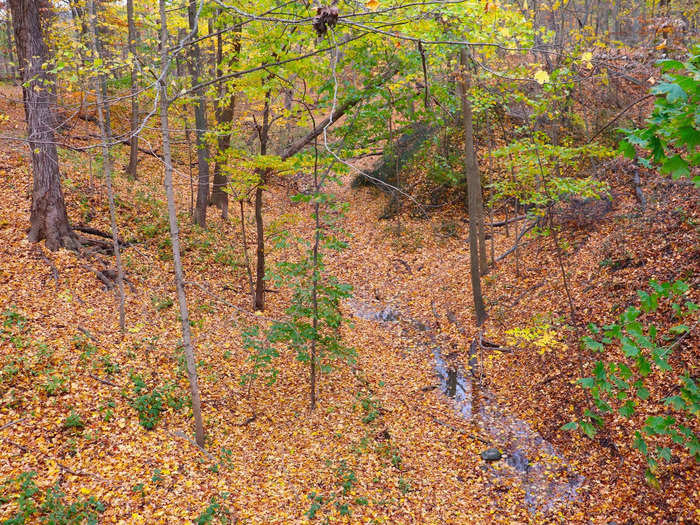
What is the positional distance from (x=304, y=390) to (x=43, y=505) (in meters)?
4.91

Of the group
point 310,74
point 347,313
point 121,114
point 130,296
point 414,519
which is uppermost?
point 310,74

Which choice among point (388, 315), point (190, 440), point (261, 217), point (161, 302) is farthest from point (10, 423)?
point (388, 315)

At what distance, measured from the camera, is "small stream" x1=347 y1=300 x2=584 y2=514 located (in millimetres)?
6270

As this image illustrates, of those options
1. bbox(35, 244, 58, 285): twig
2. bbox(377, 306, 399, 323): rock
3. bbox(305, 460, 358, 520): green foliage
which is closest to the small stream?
bbox(305, 460, 358, 520): green foliage

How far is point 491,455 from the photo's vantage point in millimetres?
7211

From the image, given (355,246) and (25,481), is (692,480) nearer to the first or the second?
(25,481)

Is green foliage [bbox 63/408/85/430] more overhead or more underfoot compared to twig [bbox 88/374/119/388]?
more overhead

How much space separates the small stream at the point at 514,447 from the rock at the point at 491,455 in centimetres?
8

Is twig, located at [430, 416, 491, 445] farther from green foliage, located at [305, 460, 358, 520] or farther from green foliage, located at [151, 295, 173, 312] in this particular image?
green foliage, located at [151, 295, 173, 312]

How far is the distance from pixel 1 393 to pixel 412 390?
7.33 meters

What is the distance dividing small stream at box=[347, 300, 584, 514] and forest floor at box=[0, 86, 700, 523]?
58 millimetres

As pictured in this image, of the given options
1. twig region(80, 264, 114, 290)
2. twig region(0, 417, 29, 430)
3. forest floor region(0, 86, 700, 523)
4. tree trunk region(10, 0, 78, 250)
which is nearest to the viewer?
twig region(0, 417, 29, 430)

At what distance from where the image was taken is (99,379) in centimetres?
677

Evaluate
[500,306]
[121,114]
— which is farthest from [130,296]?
[121,114]
